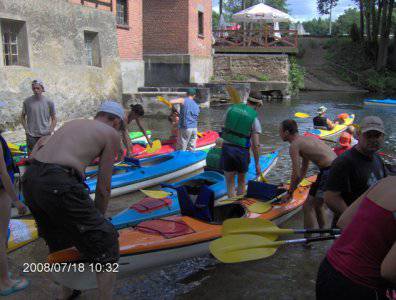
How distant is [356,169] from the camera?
2990mm

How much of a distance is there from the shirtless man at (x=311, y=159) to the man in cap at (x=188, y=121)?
11.7 ft

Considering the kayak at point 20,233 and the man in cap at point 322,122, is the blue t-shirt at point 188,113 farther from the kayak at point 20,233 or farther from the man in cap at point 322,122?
the man in cap at point 322,122

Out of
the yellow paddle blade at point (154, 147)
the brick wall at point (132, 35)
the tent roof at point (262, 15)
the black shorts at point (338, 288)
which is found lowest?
the yellow paddle blade at point (154, 147)

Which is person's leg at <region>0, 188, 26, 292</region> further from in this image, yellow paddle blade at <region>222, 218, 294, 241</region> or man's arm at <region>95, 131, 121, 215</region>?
yellow paddle blade at <region>222, 218, 294, 241</region>

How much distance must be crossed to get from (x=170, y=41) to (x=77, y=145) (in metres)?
17.3

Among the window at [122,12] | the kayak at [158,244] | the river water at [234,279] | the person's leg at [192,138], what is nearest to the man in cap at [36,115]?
the person's leg at [192,138]

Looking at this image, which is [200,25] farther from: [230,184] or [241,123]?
[230,184]

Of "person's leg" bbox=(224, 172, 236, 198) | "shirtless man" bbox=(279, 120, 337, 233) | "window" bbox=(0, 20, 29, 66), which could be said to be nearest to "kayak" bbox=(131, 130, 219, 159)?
"person's leg" bbox=(224, 172, 236, 198)

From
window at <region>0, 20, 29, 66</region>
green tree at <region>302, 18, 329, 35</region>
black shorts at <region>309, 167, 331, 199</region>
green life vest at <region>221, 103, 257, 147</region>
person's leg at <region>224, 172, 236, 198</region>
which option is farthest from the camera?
green tree at <region>302, 18, 329, 35</region>

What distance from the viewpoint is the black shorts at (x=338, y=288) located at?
5.85ft

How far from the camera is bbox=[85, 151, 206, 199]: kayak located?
20.7ft

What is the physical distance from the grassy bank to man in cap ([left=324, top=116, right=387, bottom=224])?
27280 millimetres

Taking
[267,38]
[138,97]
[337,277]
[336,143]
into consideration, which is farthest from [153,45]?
[337,277]

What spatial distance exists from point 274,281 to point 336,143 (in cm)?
759
